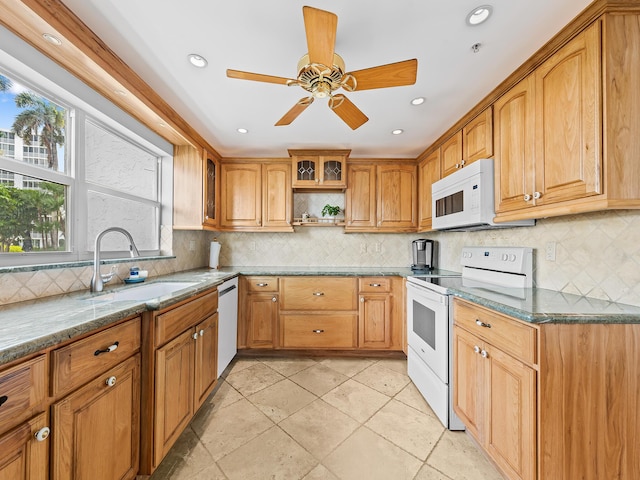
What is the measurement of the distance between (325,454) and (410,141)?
8.93ft

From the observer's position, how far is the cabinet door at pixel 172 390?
1280 millimetres

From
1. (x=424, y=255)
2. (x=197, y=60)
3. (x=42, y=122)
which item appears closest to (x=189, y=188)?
(x=42, y=122)

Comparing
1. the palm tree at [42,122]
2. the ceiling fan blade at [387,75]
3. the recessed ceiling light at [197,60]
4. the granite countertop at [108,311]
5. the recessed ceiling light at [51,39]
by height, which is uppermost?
the recessed ceiling light at [197,60]

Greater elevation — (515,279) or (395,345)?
(515,279)

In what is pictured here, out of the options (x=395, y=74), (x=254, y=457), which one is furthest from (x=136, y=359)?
(x=395, y=74)

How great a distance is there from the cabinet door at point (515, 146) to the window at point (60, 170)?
266 centimetres

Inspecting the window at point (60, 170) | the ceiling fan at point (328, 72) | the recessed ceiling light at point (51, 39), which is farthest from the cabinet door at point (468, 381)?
the recessed ceiling light at point (51, 39)

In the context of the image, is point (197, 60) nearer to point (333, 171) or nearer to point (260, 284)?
point (333, 171)

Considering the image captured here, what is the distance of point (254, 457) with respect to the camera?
1.46 metres

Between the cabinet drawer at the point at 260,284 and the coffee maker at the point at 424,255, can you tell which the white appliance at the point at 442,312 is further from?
the cabinet drawer at the point at 260,284

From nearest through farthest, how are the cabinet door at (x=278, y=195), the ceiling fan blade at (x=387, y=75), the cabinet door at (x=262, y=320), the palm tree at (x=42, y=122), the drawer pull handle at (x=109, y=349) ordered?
the drawer pull handle at (x=109, y=349)
the ceiling fan blade at (x=387, y=75)
the palm tree at (x=42, y=122)
the cabinet door at (x=262, y=320)
the cabinet door at (x=278, y=195)

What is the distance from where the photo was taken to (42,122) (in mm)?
1460

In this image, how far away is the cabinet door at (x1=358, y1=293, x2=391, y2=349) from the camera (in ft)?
8.89

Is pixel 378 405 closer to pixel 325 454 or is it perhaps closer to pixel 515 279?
pixel 325 454
